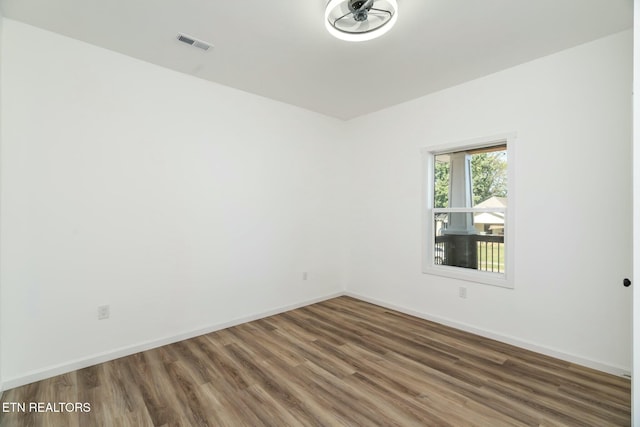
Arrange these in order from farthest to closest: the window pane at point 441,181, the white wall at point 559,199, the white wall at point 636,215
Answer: the window pane at point 441,181, the white wall at point 559,199, the white wall at point 636,215

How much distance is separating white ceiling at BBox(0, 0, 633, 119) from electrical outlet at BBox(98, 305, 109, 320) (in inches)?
91.2

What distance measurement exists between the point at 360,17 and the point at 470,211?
95.3 inches

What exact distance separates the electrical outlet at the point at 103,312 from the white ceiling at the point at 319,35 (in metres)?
2.32

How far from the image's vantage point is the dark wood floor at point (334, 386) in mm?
1983

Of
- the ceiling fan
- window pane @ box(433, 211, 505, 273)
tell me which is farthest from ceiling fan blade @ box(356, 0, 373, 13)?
window pane @ box(433, 211, 505, 273)

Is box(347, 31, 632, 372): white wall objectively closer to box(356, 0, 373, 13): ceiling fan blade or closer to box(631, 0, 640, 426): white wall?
box(631, 0, 640, 426): white wall

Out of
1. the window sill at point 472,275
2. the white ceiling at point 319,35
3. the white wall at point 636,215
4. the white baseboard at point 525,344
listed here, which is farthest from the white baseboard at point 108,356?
the white wall at point 636,215

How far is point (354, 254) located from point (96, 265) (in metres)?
3.26

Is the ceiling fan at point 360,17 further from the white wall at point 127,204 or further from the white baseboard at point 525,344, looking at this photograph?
the white baseboard at point 525,344

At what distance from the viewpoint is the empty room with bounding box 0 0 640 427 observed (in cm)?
219

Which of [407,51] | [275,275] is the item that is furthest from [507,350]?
[407,51]

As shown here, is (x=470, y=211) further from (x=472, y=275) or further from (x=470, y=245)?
(x=472, y=275)

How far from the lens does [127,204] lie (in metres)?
2.87

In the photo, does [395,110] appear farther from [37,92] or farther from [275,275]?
[37,92]
